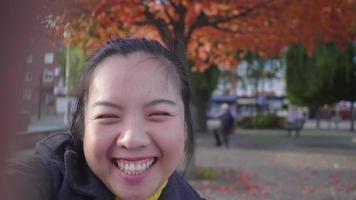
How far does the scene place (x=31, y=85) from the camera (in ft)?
1.65

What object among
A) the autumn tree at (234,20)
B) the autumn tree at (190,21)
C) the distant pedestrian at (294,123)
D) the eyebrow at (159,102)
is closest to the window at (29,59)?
the eyebrow at (159,102)

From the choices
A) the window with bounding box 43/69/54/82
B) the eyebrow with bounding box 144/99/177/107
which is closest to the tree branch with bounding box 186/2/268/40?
the eyebrow with bounding box 144/99/177/107

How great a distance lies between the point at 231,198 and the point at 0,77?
711cm

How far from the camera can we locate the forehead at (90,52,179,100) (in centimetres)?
105

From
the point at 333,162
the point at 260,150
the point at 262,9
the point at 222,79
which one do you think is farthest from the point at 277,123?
the point at 262,9

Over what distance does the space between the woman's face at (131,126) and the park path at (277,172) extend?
6.29m

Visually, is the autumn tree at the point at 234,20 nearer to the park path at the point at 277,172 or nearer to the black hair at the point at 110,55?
the park path at the point at 277,172

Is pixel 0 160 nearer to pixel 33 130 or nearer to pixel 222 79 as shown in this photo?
pixel 33 130

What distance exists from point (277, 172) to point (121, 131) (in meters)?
9.92

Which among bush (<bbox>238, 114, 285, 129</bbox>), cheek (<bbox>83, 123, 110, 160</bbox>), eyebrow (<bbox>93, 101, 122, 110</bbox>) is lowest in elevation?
bush (<bbox>238, 114, 285, 129</bbox>)

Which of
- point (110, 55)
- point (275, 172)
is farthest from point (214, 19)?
point (110, 55)

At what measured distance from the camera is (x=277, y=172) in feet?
34.7

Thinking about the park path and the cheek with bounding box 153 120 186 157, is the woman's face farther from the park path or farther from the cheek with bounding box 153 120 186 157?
the park path

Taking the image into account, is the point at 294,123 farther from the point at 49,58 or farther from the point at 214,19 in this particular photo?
the point at 49,58
